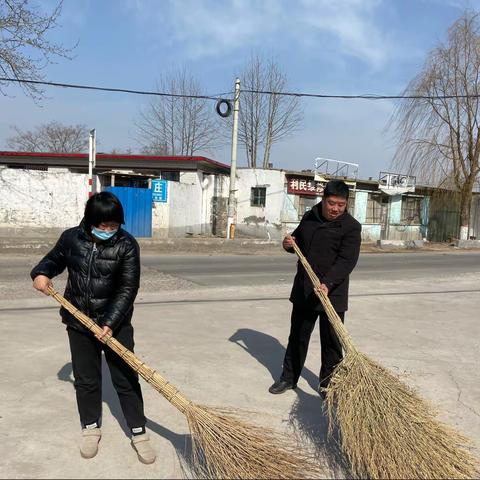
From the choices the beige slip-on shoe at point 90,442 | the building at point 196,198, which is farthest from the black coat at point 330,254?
the building at point 196,198

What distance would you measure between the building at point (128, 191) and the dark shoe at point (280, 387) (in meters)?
14.9

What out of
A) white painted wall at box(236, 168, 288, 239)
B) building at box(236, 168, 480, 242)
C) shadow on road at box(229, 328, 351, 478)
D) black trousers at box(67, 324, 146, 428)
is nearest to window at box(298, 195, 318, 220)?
building at box(236, 168, 480, 242)

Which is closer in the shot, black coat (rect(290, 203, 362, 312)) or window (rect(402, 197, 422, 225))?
black coat (rect(290, 203, 362, 312))

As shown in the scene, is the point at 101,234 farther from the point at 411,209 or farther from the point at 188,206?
the point at 411,209

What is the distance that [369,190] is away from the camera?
25.2 metres

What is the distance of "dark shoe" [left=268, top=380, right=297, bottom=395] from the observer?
3.82 metres

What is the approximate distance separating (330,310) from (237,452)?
123 centimetres

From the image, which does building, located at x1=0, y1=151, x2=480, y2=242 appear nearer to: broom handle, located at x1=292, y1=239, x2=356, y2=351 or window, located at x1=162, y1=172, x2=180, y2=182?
window, located at x1=162, y1=172, x2=180, y2=182

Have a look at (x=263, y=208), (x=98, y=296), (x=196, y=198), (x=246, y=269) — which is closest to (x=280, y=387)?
(x=98, y=296)

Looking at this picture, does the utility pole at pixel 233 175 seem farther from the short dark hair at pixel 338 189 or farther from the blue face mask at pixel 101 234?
the blue face mask at pixel 101 234

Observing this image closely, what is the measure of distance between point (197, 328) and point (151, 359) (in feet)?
4.04

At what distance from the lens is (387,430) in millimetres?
2535

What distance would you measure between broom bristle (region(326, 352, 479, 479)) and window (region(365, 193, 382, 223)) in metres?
23.2

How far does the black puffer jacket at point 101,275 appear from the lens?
2707 millimetres
